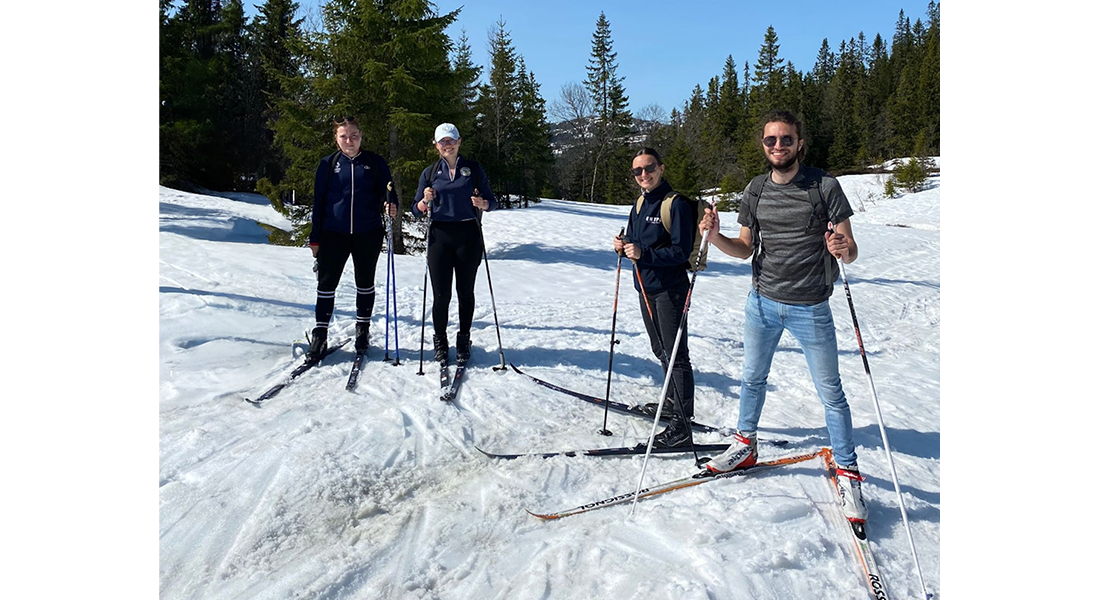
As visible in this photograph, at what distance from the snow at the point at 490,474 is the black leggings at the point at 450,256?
0.79m

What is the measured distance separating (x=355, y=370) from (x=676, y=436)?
9.94 feet

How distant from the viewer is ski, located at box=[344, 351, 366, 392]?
5176 mm

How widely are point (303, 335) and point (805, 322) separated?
541cm

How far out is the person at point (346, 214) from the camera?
5508 millimetres

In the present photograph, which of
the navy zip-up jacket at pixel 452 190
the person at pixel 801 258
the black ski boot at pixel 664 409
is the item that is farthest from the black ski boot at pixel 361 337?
the person at pixel 801 258

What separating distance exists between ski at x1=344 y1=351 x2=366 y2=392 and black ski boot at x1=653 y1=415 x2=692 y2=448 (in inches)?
108

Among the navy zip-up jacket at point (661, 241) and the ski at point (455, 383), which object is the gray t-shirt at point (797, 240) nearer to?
the navy zip-up jacket at point (661, 241)

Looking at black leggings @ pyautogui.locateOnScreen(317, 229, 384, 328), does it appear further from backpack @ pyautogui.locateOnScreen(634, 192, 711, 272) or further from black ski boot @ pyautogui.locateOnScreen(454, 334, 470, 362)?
backpack @ pyautogui.locateOnScreen(634, 192, 711, 272)

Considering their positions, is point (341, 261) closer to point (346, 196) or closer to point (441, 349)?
point (346, 196)

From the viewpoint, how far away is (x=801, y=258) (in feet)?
10.9

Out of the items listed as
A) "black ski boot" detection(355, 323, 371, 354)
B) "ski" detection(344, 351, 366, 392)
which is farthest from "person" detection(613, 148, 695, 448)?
"black ski boot" detection(355, 323, 371, 354)
